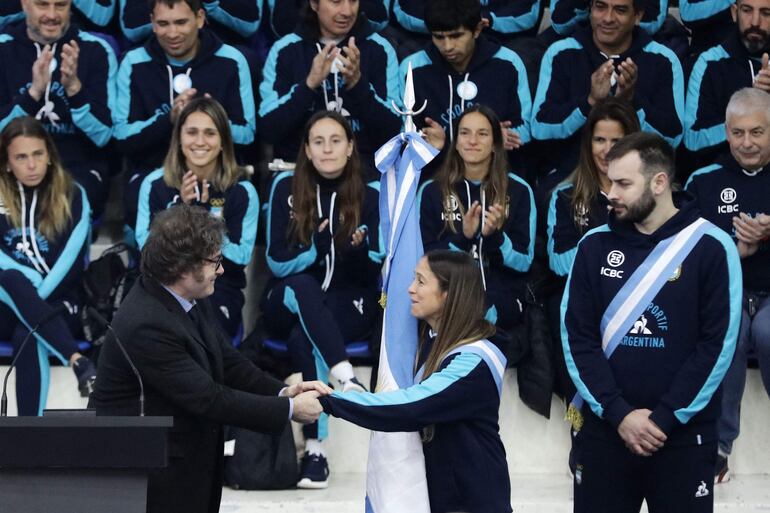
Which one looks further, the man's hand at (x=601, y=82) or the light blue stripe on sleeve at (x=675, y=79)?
the light blue stripe on sleeve at (x=675, y=79)

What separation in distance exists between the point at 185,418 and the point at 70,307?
2.56 metres

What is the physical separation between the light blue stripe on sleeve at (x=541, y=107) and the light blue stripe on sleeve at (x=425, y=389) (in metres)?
3.01

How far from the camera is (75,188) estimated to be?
7492 mm

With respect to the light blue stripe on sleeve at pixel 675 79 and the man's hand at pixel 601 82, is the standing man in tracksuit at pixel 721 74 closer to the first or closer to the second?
the light blue stripe on sleeve at pixel 675 79

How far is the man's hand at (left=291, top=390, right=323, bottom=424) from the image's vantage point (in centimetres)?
503

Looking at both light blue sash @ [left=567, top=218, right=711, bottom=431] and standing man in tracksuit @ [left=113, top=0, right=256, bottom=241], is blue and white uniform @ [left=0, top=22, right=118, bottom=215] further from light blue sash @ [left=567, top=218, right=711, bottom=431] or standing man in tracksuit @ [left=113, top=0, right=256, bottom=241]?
light blue sash @ [left=567, top=218, right=711, bottom=431]

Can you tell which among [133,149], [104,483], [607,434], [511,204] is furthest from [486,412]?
[133,149]

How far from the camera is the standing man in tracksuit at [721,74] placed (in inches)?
→ 304

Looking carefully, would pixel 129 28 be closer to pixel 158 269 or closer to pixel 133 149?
pixel 133 149

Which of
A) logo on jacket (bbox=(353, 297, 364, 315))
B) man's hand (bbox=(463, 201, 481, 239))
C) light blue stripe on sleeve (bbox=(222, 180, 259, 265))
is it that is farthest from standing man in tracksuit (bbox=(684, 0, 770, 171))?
light blue stripe on sleeve (bbox=(222, 180, 259, 265))

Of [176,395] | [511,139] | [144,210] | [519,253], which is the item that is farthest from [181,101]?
[176,395]

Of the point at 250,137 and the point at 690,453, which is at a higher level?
the point at 250,137

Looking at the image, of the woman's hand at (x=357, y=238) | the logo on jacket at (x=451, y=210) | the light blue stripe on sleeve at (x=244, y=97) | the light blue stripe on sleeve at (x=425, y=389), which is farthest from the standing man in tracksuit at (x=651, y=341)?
the light blue stripe on sleeve at (x=244, y=97)

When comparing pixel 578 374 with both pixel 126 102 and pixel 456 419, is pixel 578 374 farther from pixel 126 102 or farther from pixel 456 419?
pixel 126 102
